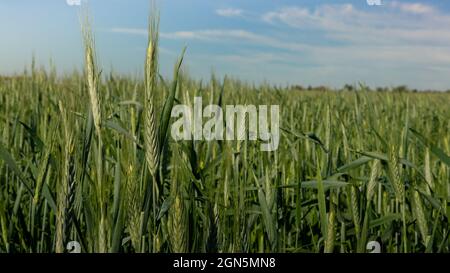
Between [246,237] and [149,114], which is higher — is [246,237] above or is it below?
below

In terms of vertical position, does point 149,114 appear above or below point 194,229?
above

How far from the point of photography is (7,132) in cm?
133

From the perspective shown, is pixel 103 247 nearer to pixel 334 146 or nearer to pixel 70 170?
pixel 70 170

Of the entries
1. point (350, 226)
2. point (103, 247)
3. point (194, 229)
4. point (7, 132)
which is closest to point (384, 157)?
point (350, 226)

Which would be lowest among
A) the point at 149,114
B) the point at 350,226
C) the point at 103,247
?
the point at 350,226

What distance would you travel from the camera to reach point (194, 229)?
0.69m

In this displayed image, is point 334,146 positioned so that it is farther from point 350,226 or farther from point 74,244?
point 74,244

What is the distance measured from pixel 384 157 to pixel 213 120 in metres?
0.51

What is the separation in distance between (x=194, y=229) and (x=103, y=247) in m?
0.15

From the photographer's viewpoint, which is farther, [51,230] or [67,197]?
[51,230]
